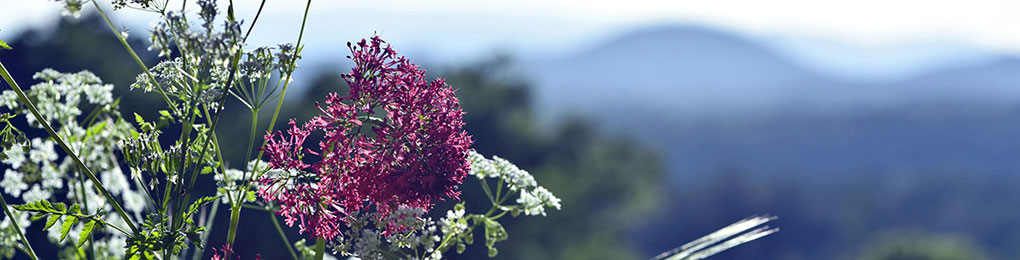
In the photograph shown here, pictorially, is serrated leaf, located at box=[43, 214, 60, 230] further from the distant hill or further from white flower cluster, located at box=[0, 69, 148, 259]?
the distant hill

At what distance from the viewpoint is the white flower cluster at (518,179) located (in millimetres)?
1402

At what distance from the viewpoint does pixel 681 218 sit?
3591cm

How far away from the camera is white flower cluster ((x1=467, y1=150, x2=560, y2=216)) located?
55.2 inches

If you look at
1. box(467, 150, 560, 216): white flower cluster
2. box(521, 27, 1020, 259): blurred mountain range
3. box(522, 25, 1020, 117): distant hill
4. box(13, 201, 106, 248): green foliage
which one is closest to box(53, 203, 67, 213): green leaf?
box(13, 201, 106, 248): green foliage

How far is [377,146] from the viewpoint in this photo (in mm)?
1084

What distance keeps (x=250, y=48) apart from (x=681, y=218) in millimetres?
36045

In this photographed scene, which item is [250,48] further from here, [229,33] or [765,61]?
[765,61]

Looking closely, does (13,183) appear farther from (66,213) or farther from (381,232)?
(381,232)

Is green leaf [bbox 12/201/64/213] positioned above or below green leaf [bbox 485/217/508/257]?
below

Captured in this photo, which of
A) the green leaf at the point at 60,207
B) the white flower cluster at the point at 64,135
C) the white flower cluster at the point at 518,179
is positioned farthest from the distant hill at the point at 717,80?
the green leaf at the point at 60,207

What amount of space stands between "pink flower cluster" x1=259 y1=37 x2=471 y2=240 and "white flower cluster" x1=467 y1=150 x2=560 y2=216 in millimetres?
302

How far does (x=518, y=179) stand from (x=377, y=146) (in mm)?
409

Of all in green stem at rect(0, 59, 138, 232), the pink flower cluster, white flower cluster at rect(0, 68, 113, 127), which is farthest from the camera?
white flower cluster at rect(0, 68, 113, 127)

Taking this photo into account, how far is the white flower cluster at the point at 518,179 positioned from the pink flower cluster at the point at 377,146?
0.30 m
